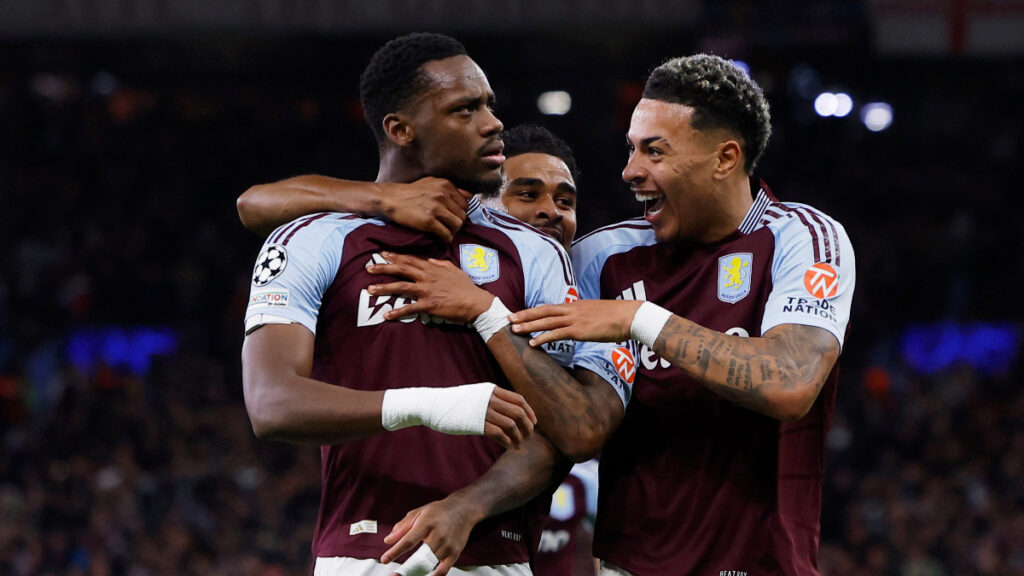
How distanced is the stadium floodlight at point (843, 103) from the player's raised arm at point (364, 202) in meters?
17.4

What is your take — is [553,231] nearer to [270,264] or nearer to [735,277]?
[735,277]

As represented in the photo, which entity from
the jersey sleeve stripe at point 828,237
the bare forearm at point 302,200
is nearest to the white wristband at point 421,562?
the bare forearm at point 302,200

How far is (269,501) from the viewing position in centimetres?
1432

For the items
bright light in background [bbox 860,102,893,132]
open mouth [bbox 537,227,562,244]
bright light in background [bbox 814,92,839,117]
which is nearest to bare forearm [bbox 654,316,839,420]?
open mouth [bbox 537,227,562,244]

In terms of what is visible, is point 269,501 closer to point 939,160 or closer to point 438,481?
point 438,481

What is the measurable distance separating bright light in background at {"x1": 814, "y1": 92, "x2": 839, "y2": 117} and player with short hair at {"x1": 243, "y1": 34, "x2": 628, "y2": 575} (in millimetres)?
16843

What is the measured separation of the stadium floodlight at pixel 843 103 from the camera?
66.4ft

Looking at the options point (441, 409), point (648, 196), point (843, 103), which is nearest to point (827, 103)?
point (843, 103)

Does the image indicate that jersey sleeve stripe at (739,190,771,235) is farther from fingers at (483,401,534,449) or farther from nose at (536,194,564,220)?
fingers at (483,401,534,449)

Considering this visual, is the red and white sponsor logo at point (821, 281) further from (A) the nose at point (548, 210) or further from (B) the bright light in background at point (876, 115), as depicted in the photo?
(B) the bright light in background at point (876, 115)

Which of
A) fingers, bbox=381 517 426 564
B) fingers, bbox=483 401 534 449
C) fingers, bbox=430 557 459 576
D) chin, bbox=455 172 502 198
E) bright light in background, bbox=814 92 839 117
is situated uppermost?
bright light in background, bbox=814 92 839 117

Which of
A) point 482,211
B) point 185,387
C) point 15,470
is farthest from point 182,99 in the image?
point 482,211

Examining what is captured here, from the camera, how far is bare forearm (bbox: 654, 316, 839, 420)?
3672mm

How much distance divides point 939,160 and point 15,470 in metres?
16.1
